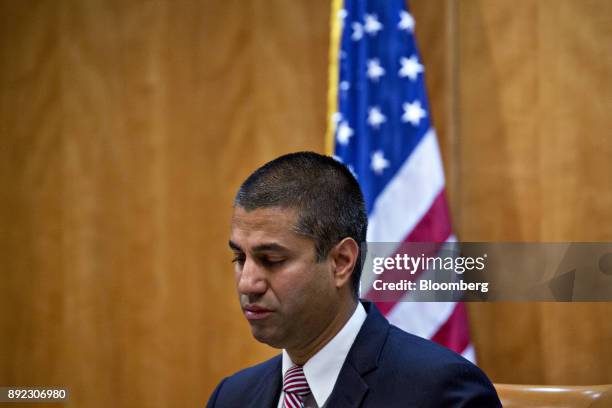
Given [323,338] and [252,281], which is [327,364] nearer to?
[323,338]

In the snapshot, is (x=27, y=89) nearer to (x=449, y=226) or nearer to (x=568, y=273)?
(x=449, y=226)

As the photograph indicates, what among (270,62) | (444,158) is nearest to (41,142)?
(270,62)

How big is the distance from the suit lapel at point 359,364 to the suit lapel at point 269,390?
203 millimetres

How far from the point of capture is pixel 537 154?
3.34 m

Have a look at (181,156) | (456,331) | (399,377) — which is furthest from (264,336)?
(181,156)

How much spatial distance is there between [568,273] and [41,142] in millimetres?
2640

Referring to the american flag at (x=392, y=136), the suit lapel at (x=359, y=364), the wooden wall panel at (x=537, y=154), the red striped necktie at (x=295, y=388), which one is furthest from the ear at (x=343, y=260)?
the wooden wall panel at (x=537, y=154)

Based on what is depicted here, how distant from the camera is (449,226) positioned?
3240 millimetres

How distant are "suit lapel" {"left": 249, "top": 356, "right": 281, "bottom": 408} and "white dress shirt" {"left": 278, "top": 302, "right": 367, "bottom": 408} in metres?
0.13

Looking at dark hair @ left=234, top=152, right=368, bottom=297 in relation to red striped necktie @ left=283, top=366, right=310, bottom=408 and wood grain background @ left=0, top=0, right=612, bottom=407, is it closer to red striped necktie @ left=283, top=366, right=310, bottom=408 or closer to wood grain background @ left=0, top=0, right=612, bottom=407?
red striped necktie @ left=283, top=366, right=310, bottom=408

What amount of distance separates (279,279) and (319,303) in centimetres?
11

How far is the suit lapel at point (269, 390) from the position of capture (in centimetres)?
191

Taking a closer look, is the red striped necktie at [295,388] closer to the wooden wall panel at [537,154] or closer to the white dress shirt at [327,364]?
the white dress shirt at [327,364]

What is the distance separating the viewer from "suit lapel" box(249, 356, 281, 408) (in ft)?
6.27
